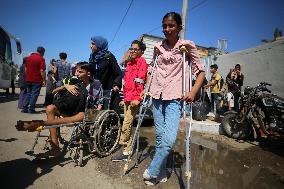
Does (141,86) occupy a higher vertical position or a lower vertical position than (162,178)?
higher

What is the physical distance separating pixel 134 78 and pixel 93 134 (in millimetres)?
1157

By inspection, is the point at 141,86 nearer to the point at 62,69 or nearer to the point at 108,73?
the point at 108,73

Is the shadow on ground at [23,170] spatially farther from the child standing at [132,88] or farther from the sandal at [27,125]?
the child standing at [132,88]

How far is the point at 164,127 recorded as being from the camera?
10.4 feet

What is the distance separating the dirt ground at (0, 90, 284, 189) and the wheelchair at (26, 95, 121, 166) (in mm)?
172

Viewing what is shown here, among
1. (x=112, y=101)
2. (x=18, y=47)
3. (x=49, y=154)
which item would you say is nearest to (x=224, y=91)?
(x=112, y=101)

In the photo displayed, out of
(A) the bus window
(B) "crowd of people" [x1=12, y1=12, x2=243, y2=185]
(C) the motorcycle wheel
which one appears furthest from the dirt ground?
(A) the bus window

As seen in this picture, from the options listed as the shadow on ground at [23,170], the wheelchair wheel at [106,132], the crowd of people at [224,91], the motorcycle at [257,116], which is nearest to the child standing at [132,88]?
the wheelchair wheel at [106,132]

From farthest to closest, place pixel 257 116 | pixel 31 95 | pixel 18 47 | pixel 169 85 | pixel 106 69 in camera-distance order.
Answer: pixel 18 47, pixel 31 95, pixel 257 116, pixel 106 69, pixel 169 85

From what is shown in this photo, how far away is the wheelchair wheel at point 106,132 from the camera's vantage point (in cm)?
384

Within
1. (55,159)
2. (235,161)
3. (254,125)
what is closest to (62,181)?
(55,159)

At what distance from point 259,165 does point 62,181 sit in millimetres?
3682

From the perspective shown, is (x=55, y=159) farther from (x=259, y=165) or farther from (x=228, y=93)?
(x=228, y=93)

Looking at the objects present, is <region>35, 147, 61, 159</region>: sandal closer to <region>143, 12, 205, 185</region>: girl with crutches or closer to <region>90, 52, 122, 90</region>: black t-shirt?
<region>143, 12, 205, 185</region>: girl with crutches
